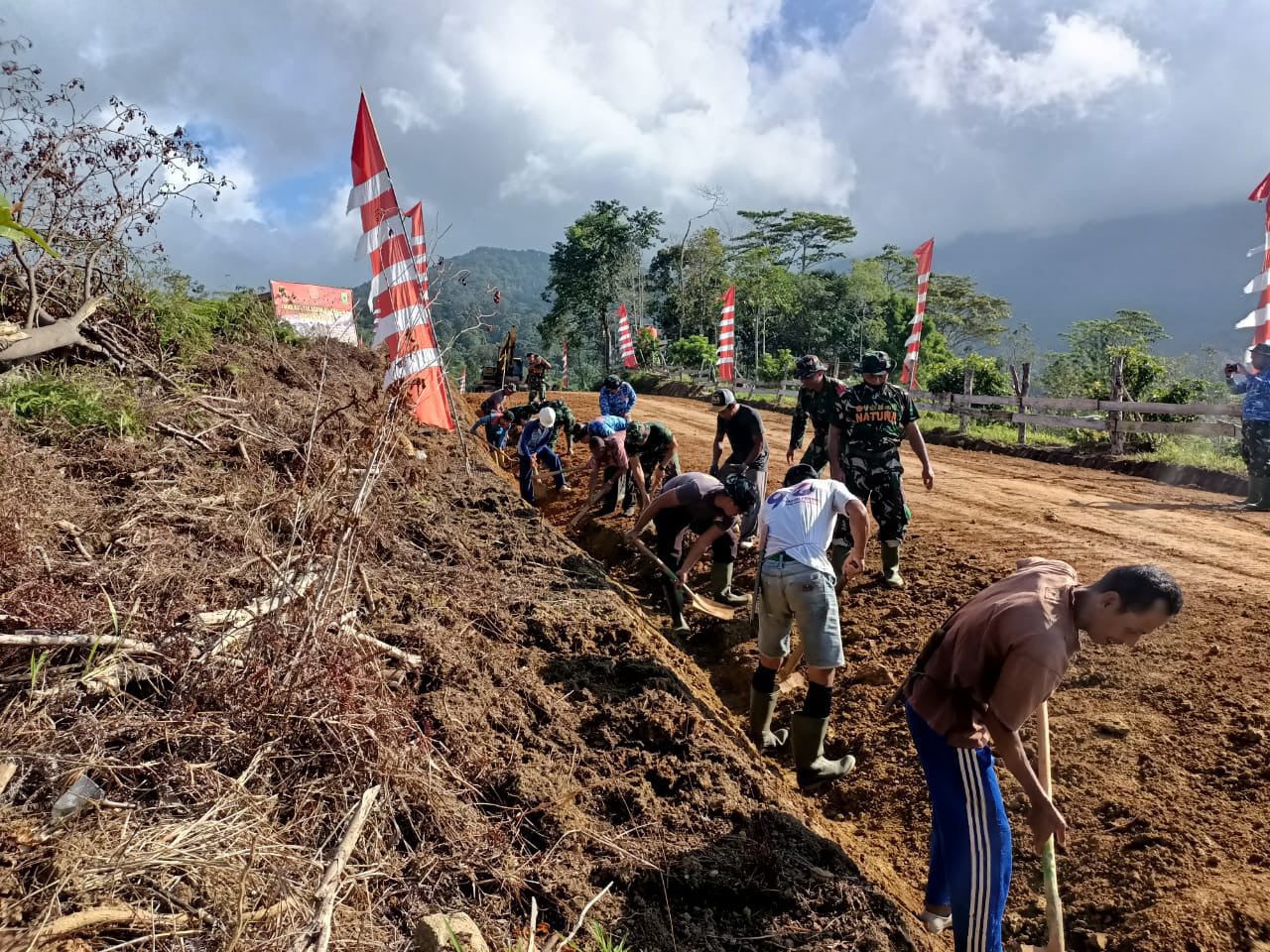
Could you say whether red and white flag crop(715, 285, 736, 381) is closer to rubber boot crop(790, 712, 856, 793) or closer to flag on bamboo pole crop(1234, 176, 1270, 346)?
flag on bamboo pole crop(1234, 176, 1270, 346)

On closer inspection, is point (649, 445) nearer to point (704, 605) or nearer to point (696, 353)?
point (704, 605)

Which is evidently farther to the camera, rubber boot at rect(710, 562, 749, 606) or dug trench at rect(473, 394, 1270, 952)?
rubber boot at rect(710, 562, 749, 606)

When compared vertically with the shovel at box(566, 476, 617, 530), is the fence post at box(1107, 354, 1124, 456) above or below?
above

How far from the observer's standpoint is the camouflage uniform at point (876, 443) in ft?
17.4

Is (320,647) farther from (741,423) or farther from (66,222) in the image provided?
(66,222)

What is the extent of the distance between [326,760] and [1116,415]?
11.4 meters

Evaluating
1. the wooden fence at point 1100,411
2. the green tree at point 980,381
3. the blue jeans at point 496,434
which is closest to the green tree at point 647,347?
the green tree at point 980,381

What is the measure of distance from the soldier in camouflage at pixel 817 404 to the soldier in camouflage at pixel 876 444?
238 millimetres

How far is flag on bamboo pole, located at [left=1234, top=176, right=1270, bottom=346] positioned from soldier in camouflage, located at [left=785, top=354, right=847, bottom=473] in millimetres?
5258

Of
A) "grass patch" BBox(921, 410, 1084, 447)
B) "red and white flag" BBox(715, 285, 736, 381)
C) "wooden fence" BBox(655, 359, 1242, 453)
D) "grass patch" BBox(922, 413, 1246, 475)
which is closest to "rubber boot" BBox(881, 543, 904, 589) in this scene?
"grass patch" BBox(922, 413, 1246, 475)

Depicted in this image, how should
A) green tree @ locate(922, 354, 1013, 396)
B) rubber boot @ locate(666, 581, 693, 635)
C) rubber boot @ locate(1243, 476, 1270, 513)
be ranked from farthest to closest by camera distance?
green tree @ locate(922, 354, 1013, 396) < rubber boot @ locate(1243, 476, 1270, 513) < rubber boot @ locate(666, 581, 693, 635)

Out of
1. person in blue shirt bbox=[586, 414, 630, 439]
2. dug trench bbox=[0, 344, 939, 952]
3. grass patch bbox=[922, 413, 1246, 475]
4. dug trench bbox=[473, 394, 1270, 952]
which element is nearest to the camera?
dug trench bbox=[0, 344, 939, 952]

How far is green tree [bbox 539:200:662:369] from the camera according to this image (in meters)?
31.3

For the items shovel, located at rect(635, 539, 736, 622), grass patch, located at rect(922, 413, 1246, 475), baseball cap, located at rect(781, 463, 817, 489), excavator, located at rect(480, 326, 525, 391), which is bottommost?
shovel, located at rect(635, 539, 736, 622)
